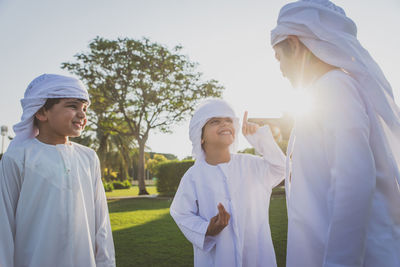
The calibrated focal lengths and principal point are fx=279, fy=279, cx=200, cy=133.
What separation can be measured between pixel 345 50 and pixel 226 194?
1.53 m

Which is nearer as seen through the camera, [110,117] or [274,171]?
[274,171]

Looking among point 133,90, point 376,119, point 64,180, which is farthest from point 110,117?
point 376,119

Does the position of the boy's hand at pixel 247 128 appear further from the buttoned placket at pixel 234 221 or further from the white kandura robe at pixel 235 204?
the buttoned placket at pixel 234 221

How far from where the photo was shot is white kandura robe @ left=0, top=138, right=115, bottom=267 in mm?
2043

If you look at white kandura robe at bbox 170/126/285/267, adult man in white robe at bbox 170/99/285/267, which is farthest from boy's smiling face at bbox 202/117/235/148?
white kandura robe at bbox 170/126/285/267

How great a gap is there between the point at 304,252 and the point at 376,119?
0.79 metres

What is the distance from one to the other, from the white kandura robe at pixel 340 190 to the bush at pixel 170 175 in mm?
17765

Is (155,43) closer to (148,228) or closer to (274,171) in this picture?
(148,228)

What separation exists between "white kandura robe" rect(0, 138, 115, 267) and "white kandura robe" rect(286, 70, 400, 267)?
1.61 meters

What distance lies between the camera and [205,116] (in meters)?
2.76

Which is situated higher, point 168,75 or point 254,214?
point 168,75

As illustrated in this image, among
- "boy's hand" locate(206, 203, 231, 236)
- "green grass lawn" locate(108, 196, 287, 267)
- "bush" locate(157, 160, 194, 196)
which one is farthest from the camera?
"bush" locate(157, 160, 194, 196)

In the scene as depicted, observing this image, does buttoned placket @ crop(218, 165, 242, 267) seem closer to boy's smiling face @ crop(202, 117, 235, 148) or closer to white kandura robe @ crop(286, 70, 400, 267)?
boy's smiling face @ crop(202, 117, 235, 148)

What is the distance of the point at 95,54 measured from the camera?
2002cm
